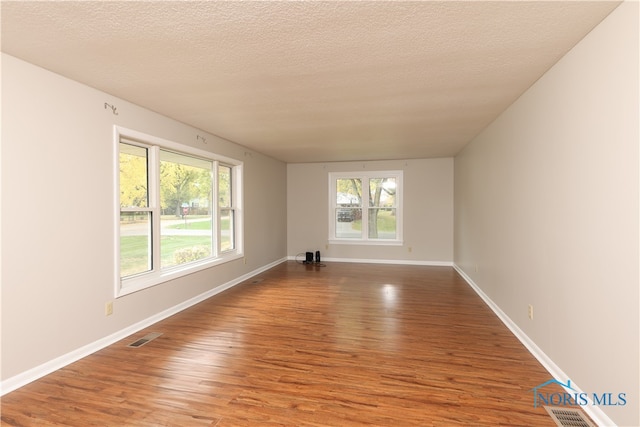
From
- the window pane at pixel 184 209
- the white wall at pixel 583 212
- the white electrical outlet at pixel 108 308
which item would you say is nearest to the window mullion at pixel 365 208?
the window pane at pixel 184 209

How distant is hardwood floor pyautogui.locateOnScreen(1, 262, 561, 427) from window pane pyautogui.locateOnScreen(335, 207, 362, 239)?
11.3ft

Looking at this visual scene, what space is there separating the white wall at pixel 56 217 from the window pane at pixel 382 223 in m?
4.94

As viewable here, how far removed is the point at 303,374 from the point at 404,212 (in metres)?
5.23

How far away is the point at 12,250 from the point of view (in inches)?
87.6

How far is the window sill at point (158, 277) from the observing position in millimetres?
3181

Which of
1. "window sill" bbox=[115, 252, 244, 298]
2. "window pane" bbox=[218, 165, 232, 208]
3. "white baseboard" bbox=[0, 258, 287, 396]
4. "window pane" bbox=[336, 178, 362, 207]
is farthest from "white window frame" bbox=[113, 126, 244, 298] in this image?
"window pane" bbox=[336, 178, 362, 207]

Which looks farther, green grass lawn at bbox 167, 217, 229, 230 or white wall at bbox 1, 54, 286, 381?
green grass lawn at bbox 167, 217, 229, 230

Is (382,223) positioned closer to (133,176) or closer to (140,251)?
(140,251)

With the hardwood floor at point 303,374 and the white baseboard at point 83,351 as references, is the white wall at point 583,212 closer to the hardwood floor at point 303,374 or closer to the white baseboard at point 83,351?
the hardwood floor at point 303,374

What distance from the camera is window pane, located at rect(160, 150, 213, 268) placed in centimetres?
386

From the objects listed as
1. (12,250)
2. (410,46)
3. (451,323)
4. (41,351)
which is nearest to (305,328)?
(451,323)

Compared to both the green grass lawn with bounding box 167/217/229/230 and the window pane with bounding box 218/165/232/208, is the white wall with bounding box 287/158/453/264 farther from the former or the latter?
the green grass lawn with bounding box 167/217/229/230

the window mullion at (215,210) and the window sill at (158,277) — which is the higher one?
the window mullion at (215,210)

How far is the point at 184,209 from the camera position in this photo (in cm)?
420
